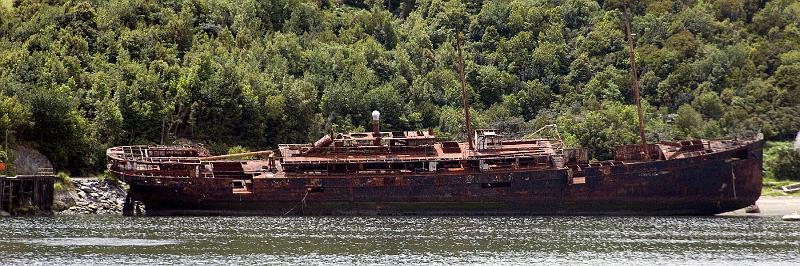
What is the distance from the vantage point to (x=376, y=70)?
161875 mm

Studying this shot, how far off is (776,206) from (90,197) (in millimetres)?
48734

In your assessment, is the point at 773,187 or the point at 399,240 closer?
the point at 399,240

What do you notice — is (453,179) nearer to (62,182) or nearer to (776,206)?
(776,206)

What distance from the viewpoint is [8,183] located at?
108 metres

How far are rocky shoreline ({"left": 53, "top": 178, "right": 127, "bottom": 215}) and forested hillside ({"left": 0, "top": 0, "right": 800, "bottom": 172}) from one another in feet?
17.5

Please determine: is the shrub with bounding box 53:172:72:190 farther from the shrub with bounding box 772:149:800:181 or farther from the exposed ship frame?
the shrub with bounding box 772:149:800:181

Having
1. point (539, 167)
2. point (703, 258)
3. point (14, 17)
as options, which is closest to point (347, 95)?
point (14, 17)

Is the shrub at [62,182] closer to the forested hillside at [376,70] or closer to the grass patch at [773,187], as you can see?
the forested hillside at [376,70]

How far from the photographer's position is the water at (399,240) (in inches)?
3199

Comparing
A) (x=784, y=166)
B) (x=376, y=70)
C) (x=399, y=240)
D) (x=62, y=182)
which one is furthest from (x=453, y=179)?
(x=376, y=70)

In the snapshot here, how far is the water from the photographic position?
267 feet

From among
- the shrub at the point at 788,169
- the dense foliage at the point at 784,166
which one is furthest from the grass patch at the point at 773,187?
the shrub at the point at 788,169

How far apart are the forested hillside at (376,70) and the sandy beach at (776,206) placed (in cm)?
2018

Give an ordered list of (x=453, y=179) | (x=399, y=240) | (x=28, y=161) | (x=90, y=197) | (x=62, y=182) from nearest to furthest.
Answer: (x=399, y=240), (x=453, y=179), (x=62, y=182), (x=90, y=197), (x=28, y=161)
